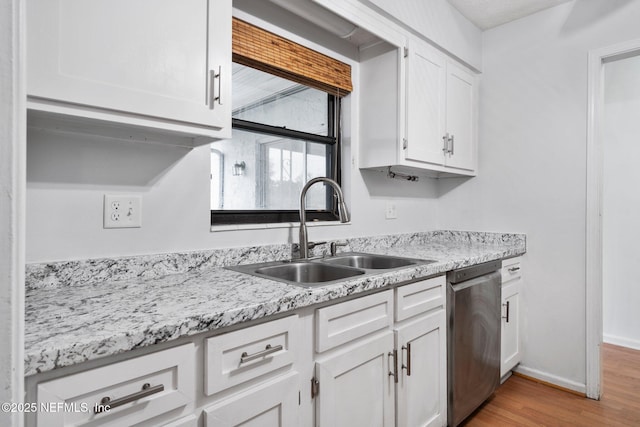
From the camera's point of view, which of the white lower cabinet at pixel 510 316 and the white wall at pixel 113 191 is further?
the white lower cabinet at pixel 510 316

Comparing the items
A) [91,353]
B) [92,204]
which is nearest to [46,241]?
[92,204]

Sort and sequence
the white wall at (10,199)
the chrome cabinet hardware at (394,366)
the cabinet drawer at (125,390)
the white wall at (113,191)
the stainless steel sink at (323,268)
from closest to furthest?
1. the white wall at (10,199)
2. the cabinet drawer at (125,390)
3. the white wall at (113,191)
4. the chrome cabinet hardware at (394,366)
5. the stainless steel sink at (323,268)

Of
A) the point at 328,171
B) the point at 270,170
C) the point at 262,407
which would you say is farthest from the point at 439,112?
the point at 262,407

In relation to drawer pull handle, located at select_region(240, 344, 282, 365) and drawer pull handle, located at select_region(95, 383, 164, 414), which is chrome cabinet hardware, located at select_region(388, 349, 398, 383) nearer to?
drawer pull handle, located at select_region(240, 344, 282, 365)

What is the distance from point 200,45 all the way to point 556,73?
2284mm

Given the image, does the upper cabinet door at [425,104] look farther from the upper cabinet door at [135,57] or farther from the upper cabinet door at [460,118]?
the upper cabinet door at [135,57]

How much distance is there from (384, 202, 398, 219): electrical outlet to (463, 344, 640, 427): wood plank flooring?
1219mm

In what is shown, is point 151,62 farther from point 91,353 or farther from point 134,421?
point 134,421

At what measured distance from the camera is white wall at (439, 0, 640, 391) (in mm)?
2223

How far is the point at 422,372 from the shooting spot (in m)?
Answer: 1.55

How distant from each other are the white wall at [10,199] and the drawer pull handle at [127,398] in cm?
27

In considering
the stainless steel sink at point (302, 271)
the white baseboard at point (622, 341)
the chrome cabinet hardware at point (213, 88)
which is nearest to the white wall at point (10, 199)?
the chrome cabinet hardware at point (213, 88)

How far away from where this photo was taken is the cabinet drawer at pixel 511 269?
2.19 m

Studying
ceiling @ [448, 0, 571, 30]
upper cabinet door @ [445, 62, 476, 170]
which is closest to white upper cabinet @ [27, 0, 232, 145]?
upper cabinet door @ [445, 62, 476, 170]
